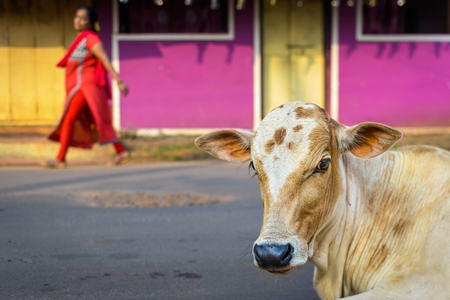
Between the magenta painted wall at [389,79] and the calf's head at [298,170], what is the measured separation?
9956 mm

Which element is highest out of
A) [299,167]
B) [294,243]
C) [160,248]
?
[299,167]

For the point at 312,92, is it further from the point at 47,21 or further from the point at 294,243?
the point at 294,243

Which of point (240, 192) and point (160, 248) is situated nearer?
point (160, 248)

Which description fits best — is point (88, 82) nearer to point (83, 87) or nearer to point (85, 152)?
point (83, 87)

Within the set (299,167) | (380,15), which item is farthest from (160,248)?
(380,15)

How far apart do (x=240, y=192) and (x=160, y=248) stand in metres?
2.76

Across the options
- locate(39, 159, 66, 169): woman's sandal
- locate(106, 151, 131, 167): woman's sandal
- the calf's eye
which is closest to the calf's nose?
the calf's eye

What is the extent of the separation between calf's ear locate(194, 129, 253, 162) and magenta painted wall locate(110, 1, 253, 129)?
9231mm

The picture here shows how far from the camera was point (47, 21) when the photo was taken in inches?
527

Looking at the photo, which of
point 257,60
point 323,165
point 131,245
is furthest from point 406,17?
point 323,165

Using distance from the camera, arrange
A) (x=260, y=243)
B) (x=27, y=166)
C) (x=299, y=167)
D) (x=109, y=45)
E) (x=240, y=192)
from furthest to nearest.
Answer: (x=109, y=45) → (x=27, y=166) → (x=240, y=192) → (x=299, y=167) → (x=260, y=243)

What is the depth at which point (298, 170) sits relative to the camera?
12.3ft

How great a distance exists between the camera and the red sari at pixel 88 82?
10.4 metres

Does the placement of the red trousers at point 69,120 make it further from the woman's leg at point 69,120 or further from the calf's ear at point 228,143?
the calf's ear at point 228,143
